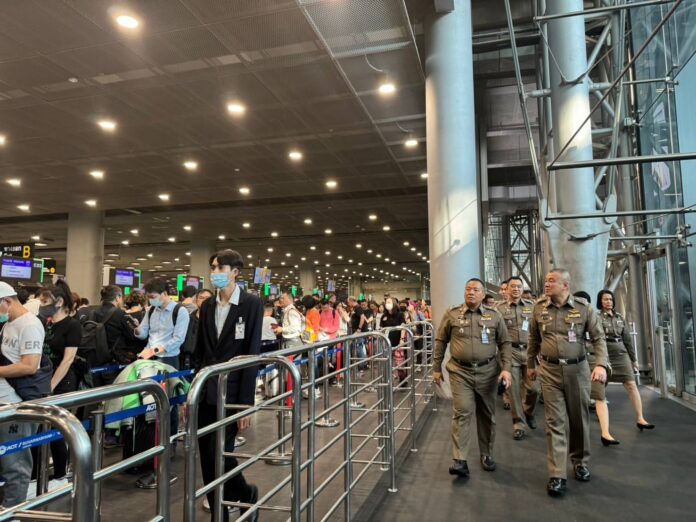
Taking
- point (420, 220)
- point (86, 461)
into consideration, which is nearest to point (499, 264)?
point (420, 220)

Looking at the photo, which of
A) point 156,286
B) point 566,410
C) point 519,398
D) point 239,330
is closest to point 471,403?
point 566,410

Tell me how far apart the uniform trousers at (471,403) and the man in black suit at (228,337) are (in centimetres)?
216

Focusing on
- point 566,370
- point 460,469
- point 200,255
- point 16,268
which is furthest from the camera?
point 200,255

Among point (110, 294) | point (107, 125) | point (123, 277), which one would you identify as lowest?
point (110, 294)

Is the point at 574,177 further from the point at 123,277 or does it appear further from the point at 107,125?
the point at 123,277

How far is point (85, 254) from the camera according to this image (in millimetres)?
19234

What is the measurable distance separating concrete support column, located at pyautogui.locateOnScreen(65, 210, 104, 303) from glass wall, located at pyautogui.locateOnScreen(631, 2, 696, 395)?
17.8 metres

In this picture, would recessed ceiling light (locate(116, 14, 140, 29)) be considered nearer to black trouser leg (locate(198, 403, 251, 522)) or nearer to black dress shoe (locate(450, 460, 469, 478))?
black trouser leg (locate(198, 403, 251, 522))

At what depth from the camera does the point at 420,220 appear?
23.0 m

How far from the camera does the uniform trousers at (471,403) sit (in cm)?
489

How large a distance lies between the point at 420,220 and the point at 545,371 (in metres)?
18.4

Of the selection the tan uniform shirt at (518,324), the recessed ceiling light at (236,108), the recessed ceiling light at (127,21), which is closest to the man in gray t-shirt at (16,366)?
the recessed ceiling light at (127,21)

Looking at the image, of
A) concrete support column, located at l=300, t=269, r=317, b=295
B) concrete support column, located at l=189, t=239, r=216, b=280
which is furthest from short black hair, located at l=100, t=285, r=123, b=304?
concrete support column, located at l=300, t=269, r=317, b=295

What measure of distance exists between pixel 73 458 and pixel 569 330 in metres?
4.42
